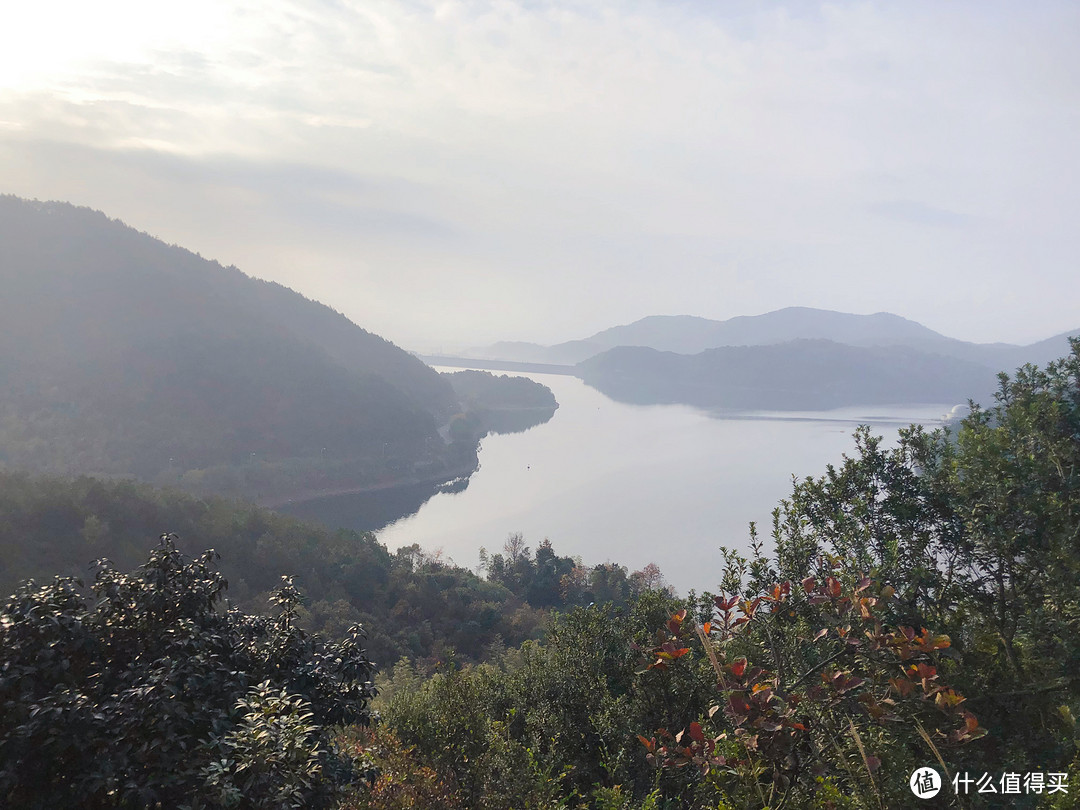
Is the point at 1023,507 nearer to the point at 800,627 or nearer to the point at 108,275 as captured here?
the point at 800,627

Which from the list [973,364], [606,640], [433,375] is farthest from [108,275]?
[973,364]

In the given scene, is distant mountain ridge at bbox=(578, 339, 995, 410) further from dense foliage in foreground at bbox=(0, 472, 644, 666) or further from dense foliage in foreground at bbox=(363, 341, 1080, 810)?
dense foliage in foreground at bbox=(363, 341, 1080, 810)

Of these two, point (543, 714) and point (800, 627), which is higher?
point (800, 627)

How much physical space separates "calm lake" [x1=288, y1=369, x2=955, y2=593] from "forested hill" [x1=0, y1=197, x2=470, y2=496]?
24.6 feet

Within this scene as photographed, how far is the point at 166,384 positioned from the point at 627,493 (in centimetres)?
4134

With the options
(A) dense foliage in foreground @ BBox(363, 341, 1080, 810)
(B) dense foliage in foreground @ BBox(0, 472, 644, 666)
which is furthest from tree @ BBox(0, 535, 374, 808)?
(B) dense foliage in foreground @ BBox(0, 472, 644, 666)

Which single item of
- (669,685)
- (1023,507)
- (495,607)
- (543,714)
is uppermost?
(1023,507)

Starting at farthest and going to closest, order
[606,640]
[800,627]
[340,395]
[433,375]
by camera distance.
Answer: [433,375], [340,395], [606,640], [800,627]

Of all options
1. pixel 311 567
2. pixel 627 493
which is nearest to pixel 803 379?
pixel 627 493

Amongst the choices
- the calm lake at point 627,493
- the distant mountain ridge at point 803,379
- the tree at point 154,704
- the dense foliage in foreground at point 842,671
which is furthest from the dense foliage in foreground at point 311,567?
the distant mountain ridge at point 803,379

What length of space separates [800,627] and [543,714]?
6.18ft

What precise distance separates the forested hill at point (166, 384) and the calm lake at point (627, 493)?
7510 mm

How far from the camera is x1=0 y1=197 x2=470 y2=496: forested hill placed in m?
47.2

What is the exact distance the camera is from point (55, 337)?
188 feet
